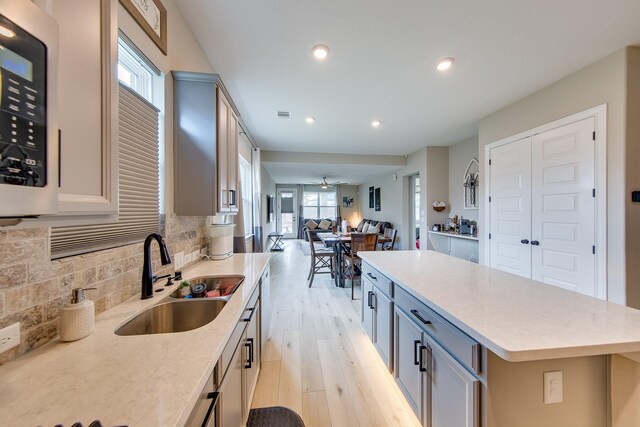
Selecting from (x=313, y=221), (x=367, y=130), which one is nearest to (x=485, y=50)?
(x=367, y=130)

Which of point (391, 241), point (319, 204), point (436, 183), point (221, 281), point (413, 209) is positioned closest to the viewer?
point (221, 281)

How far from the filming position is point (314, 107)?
3330 mm

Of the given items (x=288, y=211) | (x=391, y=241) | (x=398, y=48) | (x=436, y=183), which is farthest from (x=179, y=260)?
(x=288, y=211)

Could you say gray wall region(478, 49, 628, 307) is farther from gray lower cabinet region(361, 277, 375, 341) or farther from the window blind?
the window blind

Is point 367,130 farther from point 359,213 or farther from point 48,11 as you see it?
point 359,213

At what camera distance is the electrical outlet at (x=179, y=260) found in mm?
1776

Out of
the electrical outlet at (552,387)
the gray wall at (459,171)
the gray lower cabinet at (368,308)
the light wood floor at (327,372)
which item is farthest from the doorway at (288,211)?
the electrical outlet at (552,387)

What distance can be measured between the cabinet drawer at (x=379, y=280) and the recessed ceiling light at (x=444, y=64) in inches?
84.4

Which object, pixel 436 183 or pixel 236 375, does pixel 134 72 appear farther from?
pixel 436 183

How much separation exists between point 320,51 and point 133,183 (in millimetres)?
1875

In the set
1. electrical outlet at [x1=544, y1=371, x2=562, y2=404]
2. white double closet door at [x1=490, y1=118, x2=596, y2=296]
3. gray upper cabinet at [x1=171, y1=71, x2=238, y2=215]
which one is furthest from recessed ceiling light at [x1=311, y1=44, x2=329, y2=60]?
white double closet door at [x1=490, y1=118, x2=596, y2=296]

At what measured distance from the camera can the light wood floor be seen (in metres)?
1.62

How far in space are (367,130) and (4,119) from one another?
4.35m

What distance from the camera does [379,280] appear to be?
79.7 inches
